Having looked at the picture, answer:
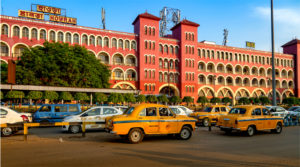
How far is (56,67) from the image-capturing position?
32938 millimetres

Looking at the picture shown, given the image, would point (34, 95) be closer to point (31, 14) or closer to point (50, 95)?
point (50, 95)

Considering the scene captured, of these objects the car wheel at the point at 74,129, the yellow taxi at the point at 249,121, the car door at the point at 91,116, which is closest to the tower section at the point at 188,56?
the yellow taxi at the point at 249,121

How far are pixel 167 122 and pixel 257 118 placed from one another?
18.5 feet

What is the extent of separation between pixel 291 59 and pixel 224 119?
67.3 metres

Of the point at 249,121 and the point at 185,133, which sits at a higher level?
the point at 249,121

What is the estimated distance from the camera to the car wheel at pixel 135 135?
1026cm

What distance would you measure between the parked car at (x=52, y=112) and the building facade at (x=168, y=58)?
24.7 meters

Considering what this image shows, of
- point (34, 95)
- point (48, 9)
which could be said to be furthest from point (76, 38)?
point (34, 95)

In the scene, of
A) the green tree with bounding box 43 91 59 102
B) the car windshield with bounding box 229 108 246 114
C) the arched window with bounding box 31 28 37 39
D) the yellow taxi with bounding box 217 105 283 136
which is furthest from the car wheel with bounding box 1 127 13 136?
the arched window with bounding box 31 28 37 39

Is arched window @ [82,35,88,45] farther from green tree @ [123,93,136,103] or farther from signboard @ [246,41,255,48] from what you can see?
signboard @ [246,41,255,48]

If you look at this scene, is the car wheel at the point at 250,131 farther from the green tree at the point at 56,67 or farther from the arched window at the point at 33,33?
the arched window at the point at 33,33

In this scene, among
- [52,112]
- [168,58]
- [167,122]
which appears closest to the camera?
[167,122]

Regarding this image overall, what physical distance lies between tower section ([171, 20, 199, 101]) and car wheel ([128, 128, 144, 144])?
43152 mm

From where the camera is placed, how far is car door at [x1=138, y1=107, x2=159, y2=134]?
34.4 feet
